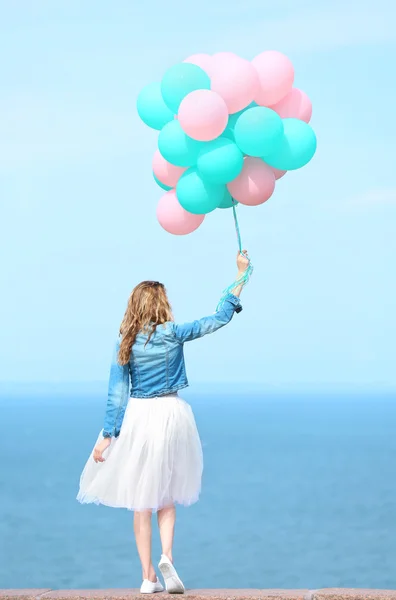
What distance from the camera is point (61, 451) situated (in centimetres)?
10825

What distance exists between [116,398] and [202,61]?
2.25 metres

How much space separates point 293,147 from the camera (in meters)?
6.57

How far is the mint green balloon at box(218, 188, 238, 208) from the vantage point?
6754 millimetres

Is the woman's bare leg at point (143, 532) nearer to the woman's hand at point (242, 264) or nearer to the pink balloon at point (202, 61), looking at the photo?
the woman's hand at point (242, 264)

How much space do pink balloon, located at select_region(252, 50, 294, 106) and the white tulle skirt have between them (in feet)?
6.45

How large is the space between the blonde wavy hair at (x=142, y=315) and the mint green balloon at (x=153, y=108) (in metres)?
1.29

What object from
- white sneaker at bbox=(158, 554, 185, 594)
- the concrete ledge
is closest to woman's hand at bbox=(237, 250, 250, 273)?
white sneaker at bbox=(158, 554, 185, 594)

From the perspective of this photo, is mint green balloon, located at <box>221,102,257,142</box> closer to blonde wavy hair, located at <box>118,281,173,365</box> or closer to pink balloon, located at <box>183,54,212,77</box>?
pink balloon, located at <box>183,54,212,77</box>

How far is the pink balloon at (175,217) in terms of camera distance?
668 centimetres

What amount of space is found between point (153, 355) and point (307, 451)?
11727cm

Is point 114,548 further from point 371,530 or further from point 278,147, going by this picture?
point 278,147

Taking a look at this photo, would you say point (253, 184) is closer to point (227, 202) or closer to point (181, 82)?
point (227, 202)

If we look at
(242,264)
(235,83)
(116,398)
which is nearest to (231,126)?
(235,83)

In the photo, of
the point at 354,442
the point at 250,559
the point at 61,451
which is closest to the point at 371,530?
the point at 250,559
